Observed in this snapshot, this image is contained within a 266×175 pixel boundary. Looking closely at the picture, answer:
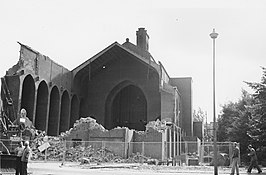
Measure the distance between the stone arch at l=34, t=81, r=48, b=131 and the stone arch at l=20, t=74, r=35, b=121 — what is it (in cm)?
200

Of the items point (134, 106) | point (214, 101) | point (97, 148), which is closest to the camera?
point (214, 101)

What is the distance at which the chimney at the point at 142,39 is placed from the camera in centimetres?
5798

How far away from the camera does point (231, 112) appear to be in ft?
185

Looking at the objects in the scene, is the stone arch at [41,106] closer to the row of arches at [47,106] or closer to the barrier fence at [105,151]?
the row of arches at [47,106]

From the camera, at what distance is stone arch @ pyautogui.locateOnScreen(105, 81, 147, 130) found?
51.4m

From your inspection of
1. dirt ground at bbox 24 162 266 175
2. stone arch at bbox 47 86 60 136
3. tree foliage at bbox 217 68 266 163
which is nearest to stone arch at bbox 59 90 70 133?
stone arch at bbox 47 86 60 136

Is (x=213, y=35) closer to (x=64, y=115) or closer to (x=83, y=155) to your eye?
(x=83, y=155)

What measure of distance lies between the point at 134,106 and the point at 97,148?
20016mm

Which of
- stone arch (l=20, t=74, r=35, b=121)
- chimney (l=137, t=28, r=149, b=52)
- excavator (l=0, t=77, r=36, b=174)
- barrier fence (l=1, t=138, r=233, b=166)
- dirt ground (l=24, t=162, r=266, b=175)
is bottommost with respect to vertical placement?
dirt ground (l=24, t=162, r=266, b=175)

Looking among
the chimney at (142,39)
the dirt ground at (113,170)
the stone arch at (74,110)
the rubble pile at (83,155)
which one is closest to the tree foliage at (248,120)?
the dirt ground at (113,170)

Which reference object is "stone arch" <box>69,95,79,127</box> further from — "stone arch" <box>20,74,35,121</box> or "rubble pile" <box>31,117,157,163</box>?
"rubble pile" <box>31,117,157,163</box>

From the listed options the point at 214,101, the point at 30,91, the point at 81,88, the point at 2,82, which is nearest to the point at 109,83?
the point at 81,88

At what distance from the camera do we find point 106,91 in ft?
167

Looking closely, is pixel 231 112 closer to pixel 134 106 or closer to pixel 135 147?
pixel 134 106
